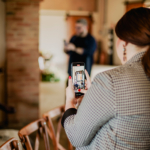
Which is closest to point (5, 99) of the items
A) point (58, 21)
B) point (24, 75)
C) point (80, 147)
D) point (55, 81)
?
point (24, 75)

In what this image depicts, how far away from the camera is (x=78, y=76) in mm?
1107

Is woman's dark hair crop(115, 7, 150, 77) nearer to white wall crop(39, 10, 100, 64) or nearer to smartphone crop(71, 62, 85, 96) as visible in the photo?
smartphone crop(71, 62, 85, 96)

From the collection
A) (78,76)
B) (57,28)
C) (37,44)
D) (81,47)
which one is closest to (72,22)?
(57,28)

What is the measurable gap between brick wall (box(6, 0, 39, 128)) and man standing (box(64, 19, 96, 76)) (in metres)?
0.55

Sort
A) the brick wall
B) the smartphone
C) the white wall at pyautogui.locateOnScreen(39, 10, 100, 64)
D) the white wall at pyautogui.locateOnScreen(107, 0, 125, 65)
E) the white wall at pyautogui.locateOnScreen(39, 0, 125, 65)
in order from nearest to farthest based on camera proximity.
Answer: the smartphone
the brick wall
the white wall at pyautogui.locateOnScreen(107, 0, 125, 65)
the white wall at pyautogui.locateOnScreen(39, 0, 125, 65)
the white wall at pyautogui.locateOnScreen(39, 10, 100, 64)

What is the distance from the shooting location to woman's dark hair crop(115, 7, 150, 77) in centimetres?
75

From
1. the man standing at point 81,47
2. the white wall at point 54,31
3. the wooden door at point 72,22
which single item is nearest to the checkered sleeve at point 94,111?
the man standing at point 81,47

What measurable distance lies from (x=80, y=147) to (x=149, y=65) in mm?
472

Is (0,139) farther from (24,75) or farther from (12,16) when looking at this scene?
(12,16)

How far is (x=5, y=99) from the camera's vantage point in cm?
326

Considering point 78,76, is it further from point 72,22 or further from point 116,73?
point 72,22

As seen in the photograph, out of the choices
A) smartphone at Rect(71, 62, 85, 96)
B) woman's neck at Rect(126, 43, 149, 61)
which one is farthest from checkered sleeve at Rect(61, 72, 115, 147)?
smartphone at Rect(71, 62, 85, 96)

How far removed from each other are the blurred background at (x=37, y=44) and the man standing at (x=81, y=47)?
20.8 inches

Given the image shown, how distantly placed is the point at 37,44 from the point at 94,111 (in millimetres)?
2510
